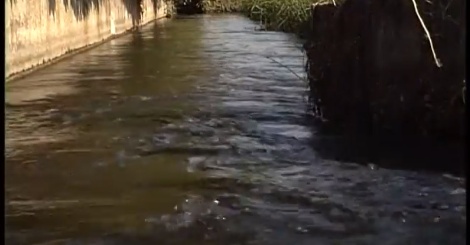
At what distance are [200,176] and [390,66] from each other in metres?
2.72

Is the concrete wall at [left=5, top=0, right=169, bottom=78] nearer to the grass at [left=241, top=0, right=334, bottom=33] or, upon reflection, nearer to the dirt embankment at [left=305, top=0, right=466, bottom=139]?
the dirt embankment at [left=305, top=0, right=466, bottom=139]

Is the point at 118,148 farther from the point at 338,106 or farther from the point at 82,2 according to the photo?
the point at 82,2

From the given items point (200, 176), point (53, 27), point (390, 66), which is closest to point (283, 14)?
point (53, 27)

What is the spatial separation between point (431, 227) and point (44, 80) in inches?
372

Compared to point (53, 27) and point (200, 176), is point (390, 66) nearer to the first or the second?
point (200, 176)

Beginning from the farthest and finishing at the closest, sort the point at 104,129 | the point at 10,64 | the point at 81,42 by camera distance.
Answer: the point at 81,42
the point at 10,64
the point at 104,129

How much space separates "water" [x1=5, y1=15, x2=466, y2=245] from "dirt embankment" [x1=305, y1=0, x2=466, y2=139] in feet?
1.58

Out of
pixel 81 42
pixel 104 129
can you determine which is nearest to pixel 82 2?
pixel 81 42

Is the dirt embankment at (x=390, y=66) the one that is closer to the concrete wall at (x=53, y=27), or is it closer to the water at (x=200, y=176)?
the water at (x=200, y=176)

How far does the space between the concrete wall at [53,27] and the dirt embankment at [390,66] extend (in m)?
3.68

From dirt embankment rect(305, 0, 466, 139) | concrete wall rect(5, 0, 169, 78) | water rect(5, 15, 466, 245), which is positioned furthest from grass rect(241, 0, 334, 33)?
dirt embankment rect(305, 0, 466, 139)

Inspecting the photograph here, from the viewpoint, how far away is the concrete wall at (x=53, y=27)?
47.8 ft

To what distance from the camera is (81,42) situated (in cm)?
2019

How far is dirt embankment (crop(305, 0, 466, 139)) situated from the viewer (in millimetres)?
8148
